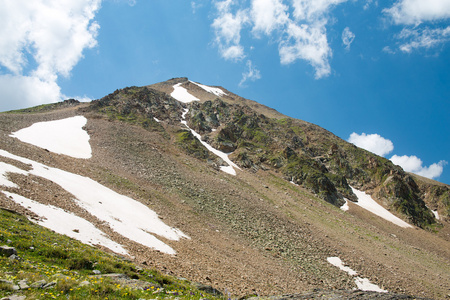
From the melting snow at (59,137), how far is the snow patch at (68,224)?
22.5m

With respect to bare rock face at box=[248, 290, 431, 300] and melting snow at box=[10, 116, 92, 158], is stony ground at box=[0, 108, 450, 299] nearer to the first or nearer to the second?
melting snow at box=[10, 116, 92, 158]

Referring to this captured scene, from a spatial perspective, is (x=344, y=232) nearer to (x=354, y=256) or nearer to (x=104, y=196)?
(x=354, y=256)

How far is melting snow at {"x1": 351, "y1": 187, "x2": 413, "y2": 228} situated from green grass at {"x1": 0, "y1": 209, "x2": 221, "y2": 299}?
257 feet

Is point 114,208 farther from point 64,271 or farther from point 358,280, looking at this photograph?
point 358,280

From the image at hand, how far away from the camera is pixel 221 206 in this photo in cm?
3541

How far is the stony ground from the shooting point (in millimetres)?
19000

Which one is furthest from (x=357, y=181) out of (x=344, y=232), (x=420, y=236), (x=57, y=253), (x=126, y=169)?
(x=57, y=253)

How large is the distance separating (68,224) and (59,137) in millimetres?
36217

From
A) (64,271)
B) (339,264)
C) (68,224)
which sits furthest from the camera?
(339,264)

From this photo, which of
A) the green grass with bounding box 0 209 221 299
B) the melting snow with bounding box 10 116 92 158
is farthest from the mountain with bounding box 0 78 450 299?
the green grass with bounding box 0 209 221 299

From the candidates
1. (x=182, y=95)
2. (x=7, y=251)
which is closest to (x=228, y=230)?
(x=7, y=251)

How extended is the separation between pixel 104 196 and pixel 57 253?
15.8m

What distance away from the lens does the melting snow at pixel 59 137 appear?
40344 mm

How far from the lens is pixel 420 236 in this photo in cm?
6669
